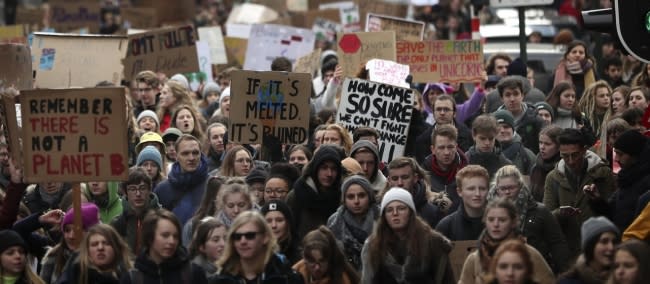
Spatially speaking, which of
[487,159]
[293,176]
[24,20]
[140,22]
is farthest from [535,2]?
[24,20]

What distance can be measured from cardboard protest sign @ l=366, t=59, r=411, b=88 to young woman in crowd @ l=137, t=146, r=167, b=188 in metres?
3.72

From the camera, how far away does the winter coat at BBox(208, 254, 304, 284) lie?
9.70m

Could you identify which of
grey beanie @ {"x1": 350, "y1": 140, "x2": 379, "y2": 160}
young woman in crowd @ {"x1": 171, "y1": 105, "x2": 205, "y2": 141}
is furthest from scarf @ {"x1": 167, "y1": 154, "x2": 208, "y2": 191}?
young woman in crowd @ {"x1": 171, "y1": 105, "x2": 205, "y2": 141}

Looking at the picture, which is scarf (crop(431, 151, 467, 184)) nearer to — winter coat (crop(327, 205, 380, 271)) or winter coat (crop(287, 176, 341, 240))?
winter coat (crop(287, 176, 341, 240))

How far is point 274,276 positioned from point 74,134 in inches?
72.3

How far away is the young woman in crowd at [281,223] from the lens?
1094cm

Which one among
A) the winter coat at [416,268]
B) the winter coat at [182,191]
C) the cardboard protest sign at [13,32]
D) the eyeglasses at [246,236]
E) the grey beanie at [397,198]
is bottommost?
the winter coat at [416,268]

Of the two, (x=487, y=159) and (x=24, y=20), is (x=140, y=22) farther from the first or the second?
(x=487, y=159)

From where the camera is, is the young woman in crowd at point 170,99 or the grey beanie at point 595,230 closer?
the grey beanie at point 595,230

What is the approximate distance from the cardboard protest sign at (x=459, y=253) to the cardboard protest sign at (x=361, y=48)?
7014mm

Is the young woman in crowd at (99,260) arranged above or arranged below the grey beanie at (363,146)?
below

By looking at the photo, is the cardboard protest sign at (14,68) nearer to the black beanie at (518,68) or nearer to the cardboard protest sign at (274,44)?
the black beanie at (518,68)

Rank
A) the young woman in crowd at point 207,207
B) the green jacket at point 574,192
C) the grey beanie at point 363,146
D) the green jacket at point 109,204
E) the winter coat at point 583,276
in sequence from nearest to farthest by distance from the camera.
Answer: the winter coat at point 583,276 < the young woman in crowd at point 207,207 < the green jacket at point 574,192 < the green jacket at point 109,204 < the grey beanie at point 363,146

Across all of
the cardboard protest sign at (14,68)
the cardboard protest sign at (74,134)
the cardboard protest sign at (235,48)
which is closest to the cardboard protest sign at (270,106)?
the cardboard protest sign at (14,68)
